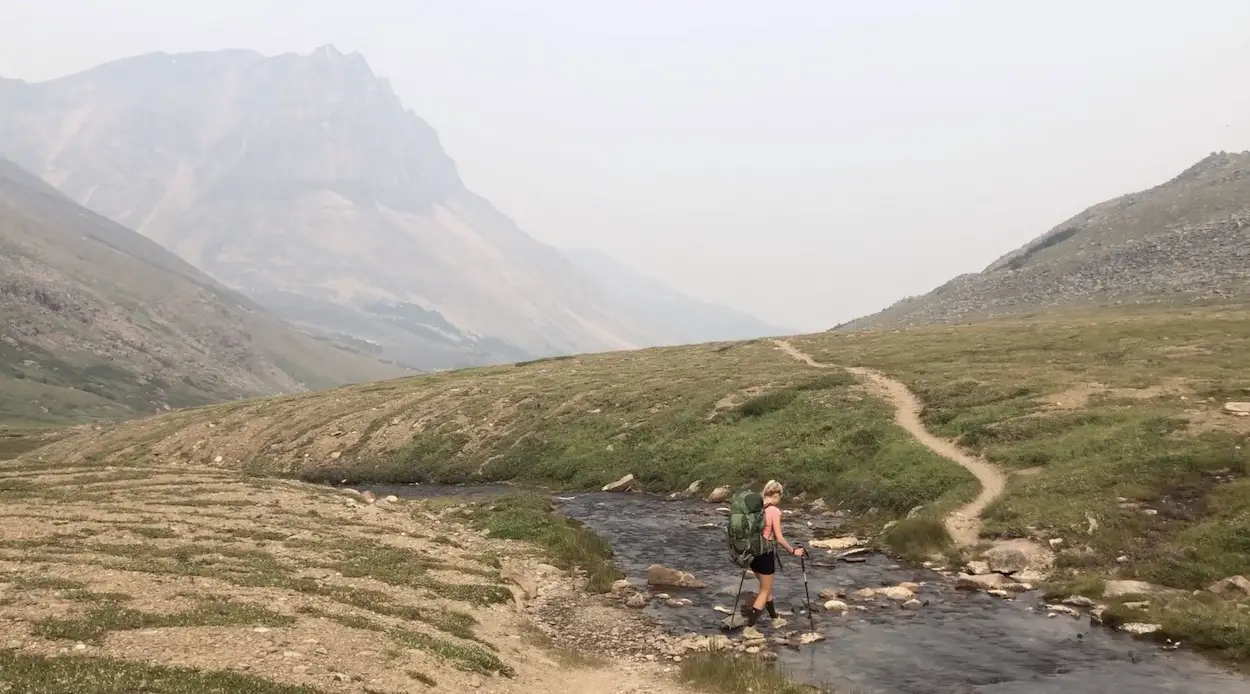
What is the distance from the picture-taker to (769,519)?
23219 mm

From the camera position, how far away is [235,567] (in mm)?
25797

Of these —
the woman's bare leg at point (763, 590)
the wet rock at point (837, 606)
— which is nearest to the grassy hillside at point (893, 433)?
the wet rock at point (837, 606)

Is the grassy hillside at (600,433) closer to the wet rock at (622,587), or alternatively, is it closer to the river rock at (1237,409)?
the river rock at (1237,409)

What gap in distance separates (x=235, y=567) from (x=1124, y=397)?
4618cm

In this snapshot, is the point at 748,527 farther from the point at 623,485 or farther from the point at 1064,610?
the point at 623,485

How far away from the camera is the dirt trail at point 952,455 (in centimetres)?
3170

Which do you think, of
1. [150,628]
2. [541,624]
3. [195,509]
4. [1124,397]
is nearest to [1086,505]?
[1124,397]

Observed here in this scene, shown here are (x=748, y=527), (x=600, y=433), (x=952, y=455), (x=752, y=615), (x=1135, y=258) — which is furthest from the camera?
(x=1135, y=258)

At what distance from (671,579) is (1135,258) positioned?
141 m

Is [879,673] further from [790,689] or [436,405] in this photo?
[436,405]

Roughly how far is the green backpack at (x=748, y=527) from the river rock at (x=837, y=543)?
11.0 metres

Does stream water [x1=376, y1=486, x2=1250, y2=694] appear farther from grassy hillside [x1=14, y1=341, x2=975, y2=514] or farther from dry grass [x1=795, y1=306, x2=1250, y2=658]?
grassy hillside [x1=14, y1=341, x2=975, y2=514]

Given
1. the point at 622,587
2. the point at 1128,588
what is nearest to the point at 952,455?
the point at 1128,588

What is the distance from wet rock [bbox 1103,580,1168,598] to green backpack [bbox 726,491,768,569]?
12157 mm
